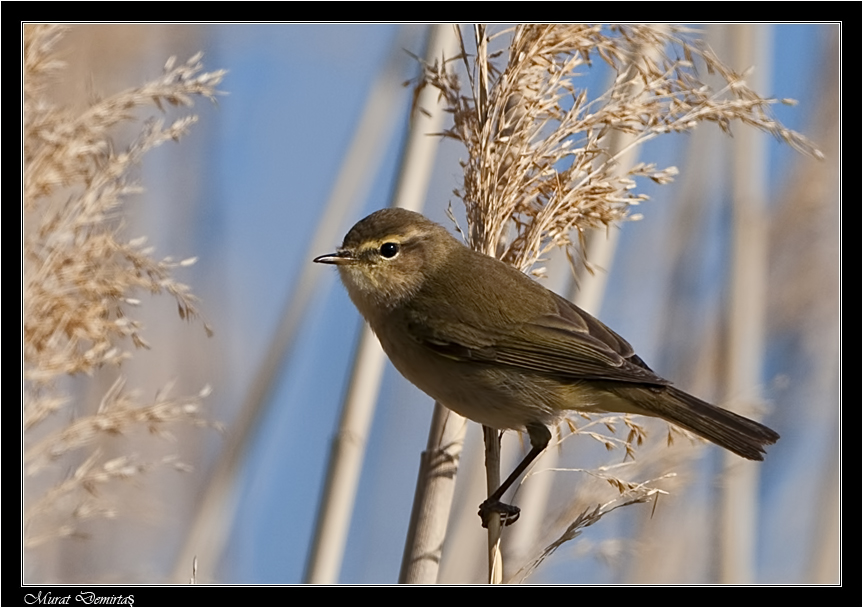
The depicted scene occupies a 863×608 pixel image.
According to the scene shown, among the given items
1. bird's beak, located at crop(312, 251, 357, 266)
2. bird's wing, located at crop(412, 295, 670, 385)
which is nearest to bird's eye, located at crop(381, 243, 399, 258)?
bird's beak, located at crop(312, 251, 357, 266)

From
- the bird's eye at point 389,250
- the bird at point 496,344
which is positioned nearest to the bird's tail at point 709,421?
the bird at point 496,344

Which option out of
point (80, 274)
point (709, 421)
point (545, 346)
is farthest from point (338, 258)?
point (709, 421)

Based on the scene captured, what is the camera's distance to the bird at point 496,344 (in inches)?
109

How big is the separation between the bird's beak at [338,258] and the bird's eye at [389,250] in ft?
0.34

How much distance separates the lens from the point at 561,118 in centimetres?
255

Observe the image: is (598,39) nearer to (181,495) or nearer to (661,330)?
(661,330)

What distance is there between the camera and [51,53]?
2.18 m

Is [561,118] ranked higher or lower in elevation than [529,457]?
higher

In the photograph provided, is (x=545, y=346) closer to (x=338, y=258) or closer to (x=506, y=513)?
(x=506, y=513)

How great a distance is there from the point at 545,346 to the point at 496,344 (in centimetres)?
16

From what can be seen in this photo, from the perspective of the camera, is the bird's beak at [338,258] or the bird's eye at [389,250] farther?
the bird's eye at [389,250]

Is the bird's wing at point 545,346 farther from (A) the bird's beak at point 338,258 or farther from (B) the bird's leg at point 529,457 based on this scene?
(A) the bird's beak at point 338,258

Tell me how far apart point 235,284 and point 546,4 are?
225 cm

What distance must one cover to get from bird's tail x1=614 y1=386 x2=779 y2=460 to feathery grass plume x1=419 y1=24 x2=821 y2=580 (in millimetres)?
203
